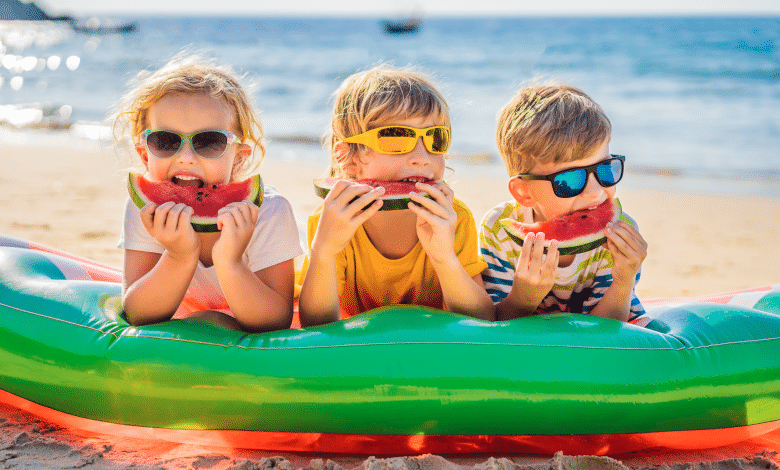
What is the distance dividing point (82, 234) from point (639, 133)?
1249 centimetres

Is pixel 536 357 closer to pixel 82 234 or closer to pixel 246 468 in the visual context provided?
pixel 246 468

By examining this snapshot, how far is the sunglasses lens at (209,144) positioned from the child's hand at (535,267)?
5.36 ft

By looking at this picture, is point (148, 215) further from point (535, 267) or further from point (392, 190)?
point (535, 267)

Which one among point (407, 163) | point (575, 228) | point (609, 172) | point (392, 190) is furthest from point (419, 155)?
point (609, 172)

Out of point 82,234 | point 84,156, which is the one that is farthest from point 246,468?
point 84,156

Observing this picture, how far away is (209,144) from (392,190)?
977 mm

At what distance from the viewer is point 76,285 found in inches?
135

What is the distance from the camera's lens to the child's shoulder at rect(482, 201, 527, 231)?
364 cm

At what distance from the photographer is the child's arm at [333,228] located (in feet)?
9.89

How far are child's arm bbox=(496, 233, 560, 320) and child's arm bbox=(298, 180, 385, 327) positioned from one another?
787mm

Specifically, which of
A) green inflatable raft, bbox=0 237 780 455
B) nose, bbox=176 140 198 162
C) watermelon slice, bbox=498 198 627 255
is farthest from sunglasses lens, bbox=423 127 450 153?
nose, bbox=176 140 198 162

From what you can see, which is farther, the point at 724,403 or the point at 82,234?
the point at 82,234

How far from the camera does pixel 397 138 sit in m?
3.28

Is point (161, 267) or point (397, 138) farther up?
point (397, 138)
